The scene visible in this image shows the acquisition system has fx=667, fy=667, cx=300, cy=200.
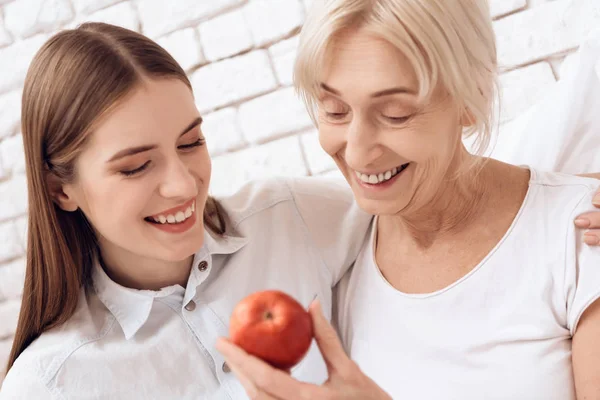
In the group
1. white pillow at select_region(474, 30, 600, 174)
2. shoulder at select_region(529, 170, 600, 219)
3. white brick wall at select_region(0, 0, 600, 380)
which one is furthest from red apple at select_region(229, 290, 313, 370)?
white brick wall at select_region(0, 0, 600, 380)

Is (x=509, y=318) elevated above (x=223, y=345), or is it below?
below

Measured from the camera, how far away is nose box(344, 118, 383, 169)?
1049mm

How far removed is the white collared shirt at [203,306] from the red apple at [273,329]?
39 cm

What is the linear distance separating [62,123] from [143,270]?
0.33 m

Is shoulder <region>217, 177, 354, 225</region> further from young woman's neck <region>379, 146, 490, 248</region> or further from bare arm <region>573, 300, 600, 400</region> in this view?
bare arm <region>573, 300, 600, 400</region>

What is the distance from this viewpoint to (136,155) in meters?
1.13

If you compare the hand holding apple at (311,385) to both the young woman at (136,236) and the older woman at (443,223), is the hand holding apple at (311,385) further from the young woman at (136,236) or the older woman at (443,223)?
the young woman at (136,236)

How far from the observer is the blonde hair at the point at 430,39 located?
0.98 metres

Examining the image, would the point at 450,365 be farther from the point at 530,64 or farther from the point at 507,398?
the point at 530,64

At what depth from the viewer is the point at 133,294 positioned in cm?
126

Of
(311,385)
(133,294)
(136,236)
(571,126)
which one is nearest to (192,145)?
(136,236)

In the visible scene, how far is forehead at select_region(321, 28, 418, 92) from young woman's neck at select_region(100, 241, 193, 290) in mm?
513

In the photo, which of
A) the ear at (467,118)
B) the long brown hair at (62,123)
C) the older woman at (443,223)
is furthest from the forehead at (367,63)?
the long brown hair at (62,123)

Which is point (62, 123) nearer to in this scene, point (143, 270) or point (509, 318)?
point (143, 270)
